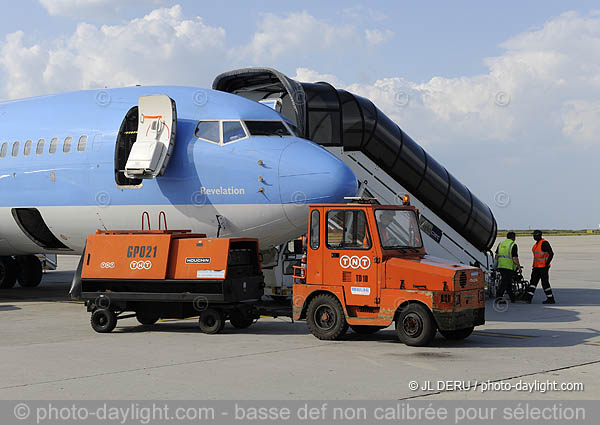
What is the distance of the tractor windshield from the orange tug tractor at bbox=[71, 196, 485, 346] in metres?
0.02

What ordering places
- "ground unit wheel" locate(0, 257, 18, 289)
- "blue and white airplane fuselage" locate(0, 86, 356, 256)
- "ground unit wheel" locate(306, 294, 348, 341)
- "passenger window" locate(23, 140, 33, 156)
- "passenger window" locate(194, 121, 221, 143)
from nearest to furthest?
1. "ground unit wheel" locate(306, 294, 348, 341)
2. "blue and white airplane fuselage" locate(0, 86, 356, 256)
3. "passenger window" locate(194, 121, 221, 143)
4. "passenger window" locate(23, 140, 33, 156)
5. "ground unit wheel" locate(0, 257, 18, 289)

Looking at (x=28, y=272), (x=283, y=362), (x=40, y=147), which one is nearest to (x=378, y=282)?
(x=283, y=362)

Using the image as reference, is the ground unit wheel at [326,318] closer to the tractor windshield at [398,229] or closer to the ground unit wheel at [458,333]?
the tractor windshield at [398,229]

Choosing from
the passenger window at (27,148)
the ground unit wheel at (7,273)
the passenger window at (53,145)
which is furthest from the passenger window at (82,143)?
the ground unit wheel at (7,273)

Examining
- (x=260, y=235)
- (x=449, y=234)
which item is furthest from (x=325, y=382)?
(x=449, y=234)

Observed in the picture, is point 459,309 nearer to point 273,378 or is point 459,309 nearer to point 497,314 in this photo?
point 273,378

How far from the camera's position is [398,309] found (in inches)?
494

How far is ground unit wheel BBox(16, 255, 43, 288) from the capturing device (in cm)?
2552

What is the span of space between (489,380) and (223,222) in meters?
7.58

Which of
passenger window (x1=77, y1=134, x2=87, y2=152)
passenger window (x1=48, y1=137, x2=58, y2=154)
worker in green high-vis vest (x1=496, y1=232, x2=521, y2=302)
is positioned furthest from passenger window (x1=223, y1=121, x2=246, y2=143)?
worker in green high-vis vest (x1=496, y1=232, x2=521, y2=302)

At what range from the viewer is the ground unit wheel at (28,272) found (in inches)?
1005

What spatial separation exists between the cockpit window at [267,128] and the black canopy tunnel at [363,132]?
A: 2261 mm

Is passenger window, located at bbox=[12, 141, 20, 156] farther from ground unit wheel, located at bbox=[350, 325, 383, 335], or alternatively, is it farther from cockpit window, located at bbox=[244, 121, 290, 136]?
ground unit wheel, located at bbox=[350, 325, 383, 335]

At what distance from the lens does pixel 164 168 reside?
15492mm
